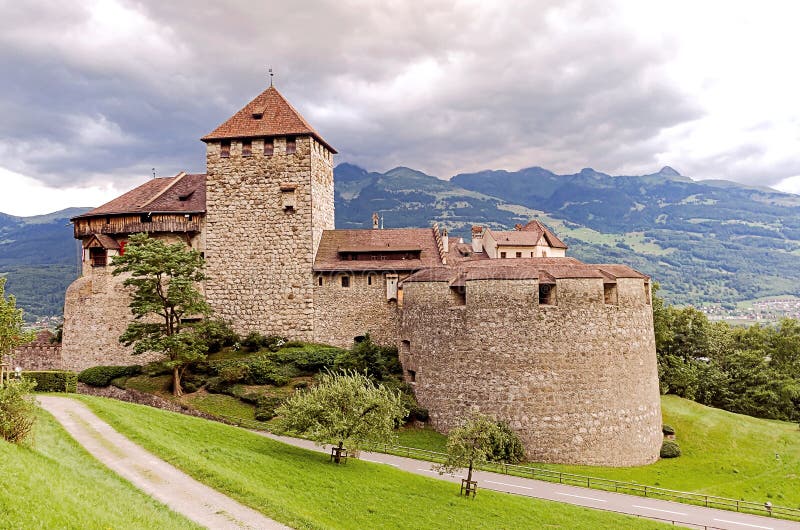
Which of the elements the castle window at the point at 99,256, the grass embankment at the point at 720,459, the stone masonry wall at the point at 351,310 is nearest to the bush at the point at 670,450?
the grass embankment at the point at 720,459

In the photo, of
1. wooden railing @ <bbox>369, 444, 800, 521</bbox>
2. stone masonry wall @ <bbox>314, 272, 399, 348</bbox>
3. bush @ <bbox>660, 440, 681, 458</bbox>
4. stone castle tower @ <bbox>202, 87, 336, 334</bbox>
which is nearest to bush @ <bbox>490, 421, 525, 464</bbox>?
wooden railing @ <bbox>369, 444, 800, 521</bbox>

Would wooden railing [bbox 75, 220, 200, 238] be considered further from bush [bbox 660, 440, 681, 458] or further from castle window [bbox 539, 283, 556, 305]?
bush [bbox 660, 440, 681, 458]

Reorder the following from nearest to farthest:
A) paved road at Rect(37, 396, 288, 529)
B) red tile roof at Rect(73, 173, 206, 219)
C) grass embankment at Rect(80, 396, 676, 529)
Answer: paved road at Rect(37, 396, 288, 529)
grass embankment at Rect(80, 396, 676, 529)
red tile roof at Rect(73, 173, 206, 219)

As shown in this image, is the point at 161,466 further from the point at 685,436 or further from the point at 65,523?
the point at 685,436

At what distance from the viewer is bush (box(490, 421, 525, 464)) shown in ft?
115

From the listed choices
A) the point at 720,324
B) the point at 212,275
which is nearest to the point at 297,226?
the point at 212,275

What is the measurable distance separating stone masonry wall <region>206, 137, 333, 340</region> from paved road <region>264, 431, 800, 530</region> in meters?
17.4

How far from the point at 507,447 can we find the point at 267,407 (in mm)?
16473

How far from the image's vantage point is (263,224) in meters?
49.8

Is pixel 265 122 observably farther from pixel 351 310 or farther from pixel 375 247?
pixel 351 310

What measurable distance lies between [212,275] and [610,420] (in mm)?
34047

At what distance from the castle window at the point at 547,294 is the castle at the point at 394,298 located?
7cm

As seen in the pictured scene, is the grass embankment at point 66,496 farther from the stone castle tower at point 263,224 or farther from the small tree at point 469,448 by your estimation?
the stone castle tower at point 263,224

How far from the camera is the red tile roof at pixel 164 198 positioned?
168 feet
